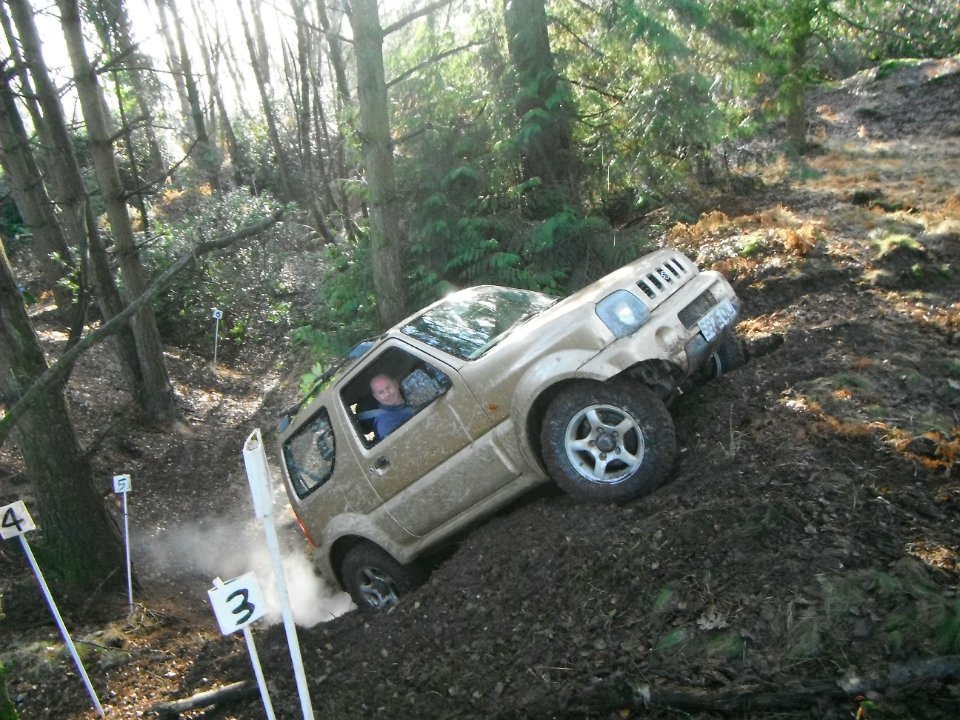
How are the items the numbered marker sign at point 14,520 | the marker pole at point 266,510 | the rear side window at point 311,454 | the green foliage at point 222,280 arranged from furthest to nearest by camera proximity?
the green foliage at point 222,280, the rear side window at point 311,454, the numbered marker sign at point 14,520, the marker pole at point 266,510

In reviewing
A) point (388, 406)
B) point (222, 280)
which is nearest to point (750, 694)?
point (388, 406)

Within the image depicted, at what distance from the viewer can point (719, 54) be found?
1046cm

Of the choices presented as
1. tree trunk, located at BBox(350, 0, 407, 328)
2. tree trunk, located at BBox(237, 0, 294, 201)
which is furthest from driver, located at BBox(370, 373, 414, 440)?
tree trunk, located at BBox(237, 0, 294, 201)

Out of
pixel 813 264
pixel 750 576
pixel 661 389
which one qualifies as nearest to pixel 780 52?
pixel 813 264

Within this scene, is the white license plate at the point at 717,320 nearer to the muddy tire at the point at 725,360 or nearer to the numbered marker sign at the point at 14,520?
the muddy tire at the point at 725,360

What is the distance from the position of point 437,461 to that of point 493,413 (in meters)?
0.66

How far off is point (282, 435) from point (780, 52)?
433 inches

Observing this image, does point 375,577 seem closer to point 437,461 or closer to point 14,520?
point 437,461

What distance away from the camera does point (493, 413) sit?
18.0ft

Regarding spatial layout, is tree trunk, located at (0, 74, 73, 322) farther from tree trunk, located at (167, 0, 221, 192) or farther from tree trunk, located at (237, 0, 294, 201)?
tree trunk, located at (167, 0, 221, 192)

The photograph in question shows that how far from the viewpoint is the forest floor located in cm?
367

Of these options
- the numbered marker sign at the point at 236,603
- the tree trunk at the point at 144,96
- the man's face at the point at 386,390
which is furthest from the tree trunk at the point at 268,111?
the numbered marker sign at the point at 236,603

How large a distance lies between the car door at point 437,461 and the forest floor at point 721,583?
0.36 meters

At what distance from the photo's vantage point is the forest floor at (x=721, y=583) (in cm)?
367
